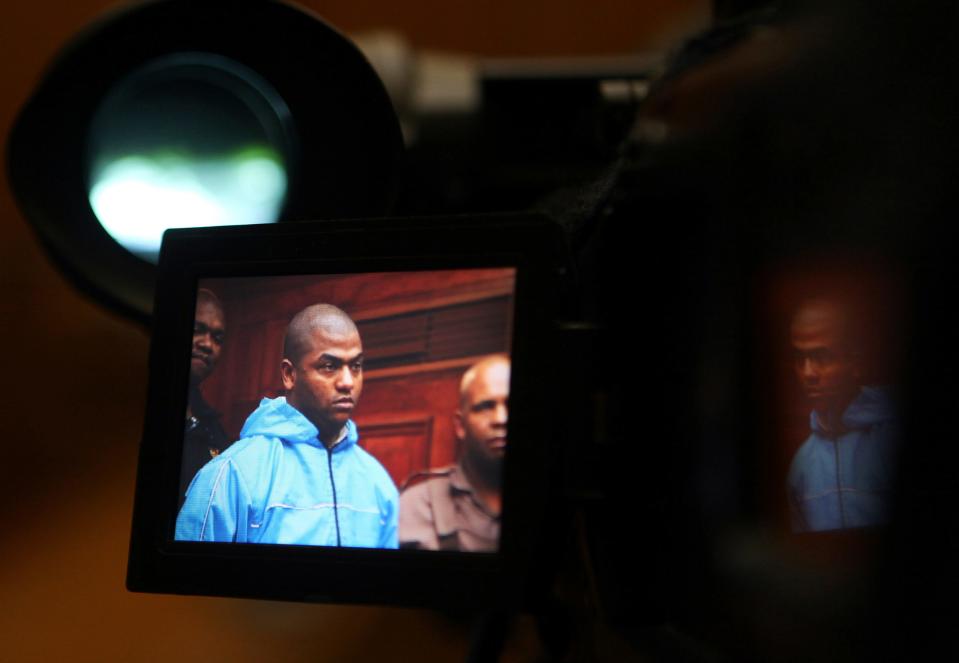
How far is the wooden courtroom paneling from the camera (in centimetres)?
38

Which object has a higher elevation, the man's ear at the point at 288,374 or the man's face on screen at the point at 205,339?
the man's face on screen at the point at 205,339

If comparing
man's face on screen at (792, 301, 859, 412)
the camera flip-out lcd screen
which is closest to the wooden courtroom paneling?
the camera flip-out lcd screen

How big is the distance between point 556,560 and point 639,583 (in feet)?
0.39

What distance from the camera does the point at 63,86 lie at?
51 cm

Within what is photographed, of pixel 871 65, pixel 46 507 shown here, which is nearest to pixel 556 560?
pixel 871 65

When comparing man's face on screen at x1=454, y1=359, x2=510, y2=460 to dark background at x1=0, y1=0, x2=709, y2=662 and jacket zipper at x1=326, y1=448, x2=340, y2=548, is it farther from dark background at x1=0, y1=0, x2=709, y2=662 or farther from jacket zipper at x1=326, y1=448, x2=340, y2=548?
dark background at x1=0, y1=0, x2=709, y2=662

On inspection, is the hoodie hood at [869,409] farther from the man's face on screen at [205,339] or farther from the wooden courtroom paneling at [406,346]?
the man's face on screen at [205,339]

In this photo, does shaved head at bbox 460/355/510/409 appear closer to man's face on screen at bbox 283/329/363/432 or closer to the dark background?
man's face on screen at bbox 283/329/363/432

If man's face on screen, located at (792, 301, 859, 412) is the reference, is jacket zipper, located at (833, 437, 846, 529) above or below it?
below

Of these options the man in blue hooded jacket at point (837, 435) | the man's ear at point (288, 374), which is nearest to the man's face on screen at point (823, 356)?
the man in blue hooded jacket at point (837, 435)

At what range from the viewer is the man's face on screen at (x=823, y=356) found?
0.38m

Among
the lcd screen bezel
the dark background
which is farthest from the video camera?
the dark background

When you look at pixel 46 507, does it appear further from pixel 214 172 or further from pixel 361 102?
pixel 361 102

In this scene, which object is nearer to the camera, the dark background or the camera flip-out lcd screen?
the camera flip-out lcd screen
